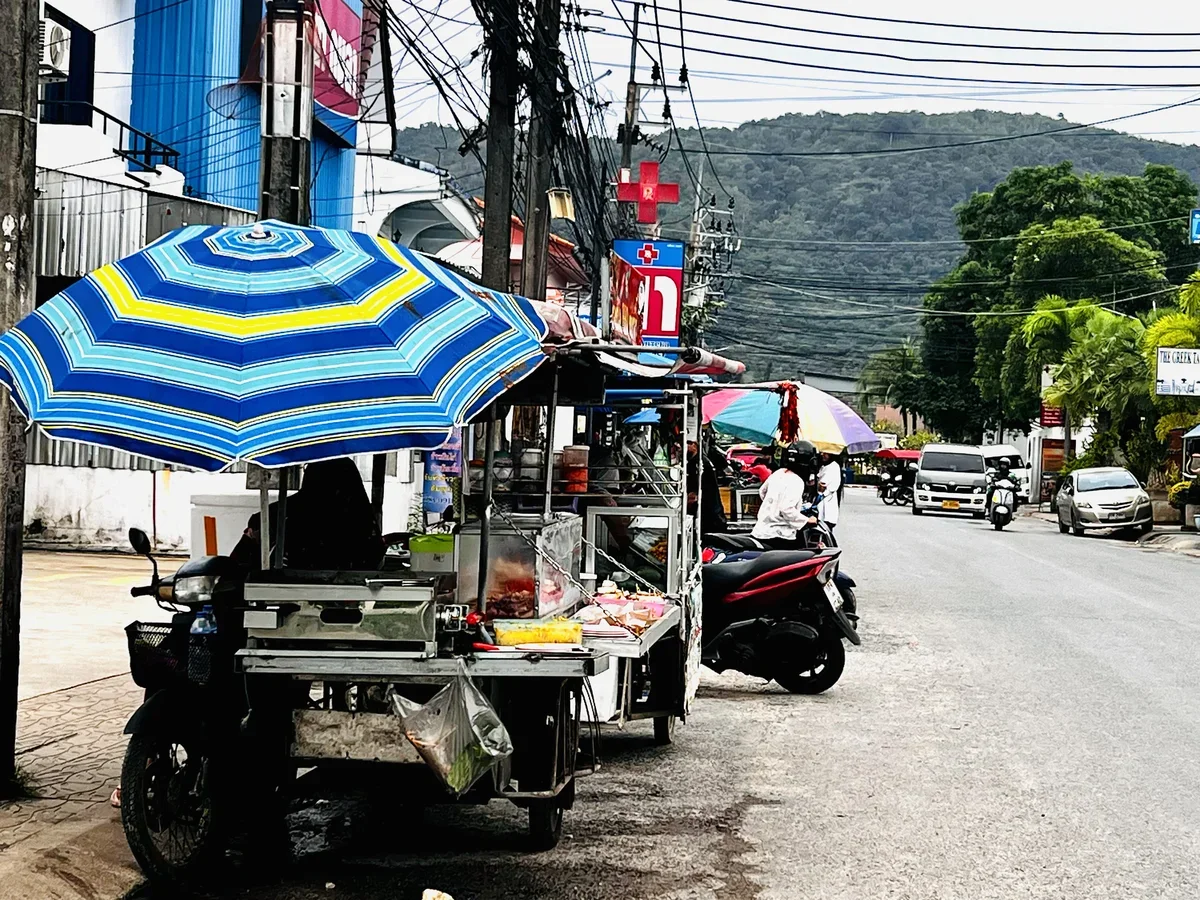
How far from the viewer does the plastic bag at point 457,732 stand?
5.55 m

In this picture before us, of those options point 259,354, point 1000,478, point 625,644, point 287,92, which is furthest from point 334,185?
point 1000,478

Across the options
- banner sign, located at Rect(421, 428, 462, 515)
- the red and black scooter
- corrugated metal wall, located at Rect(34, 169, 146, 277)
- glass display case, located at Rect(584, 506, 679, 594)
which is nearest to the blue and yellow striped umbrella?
glass display case, located at Rect(584, 506, 679, 594)

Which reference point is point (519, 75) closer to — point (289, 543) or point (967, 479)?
point (289, 543)

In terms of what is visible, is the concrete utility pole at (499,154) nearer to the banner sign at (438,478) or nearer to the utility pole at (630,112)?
the banner sign at (438,478)

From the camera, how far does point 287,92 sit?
8.48m

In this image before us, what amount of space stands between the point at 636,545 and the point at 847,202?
13326 cm

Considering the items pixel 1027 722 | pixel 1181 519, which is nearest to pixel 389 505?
pixel 1027 722

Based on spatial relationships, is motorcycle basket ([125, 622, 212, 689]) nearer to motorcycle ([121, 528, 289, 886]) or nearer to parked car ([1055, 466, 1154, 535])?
motorcycle ([121, 528, 289, 886])

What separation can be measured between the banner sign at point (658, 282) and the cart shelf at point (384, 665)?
1218 cm

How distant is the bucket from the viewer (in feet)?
29.0

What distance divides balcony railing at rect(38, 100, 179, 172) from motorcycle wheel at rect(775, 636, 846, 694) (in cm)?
1076

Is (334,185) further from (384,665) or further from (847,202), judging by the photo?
(847,202)

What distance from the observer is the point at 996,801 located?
25.3 ft

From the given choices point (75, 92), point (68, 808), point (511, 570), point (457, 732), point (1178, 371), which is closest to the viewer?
point (457, 732)
